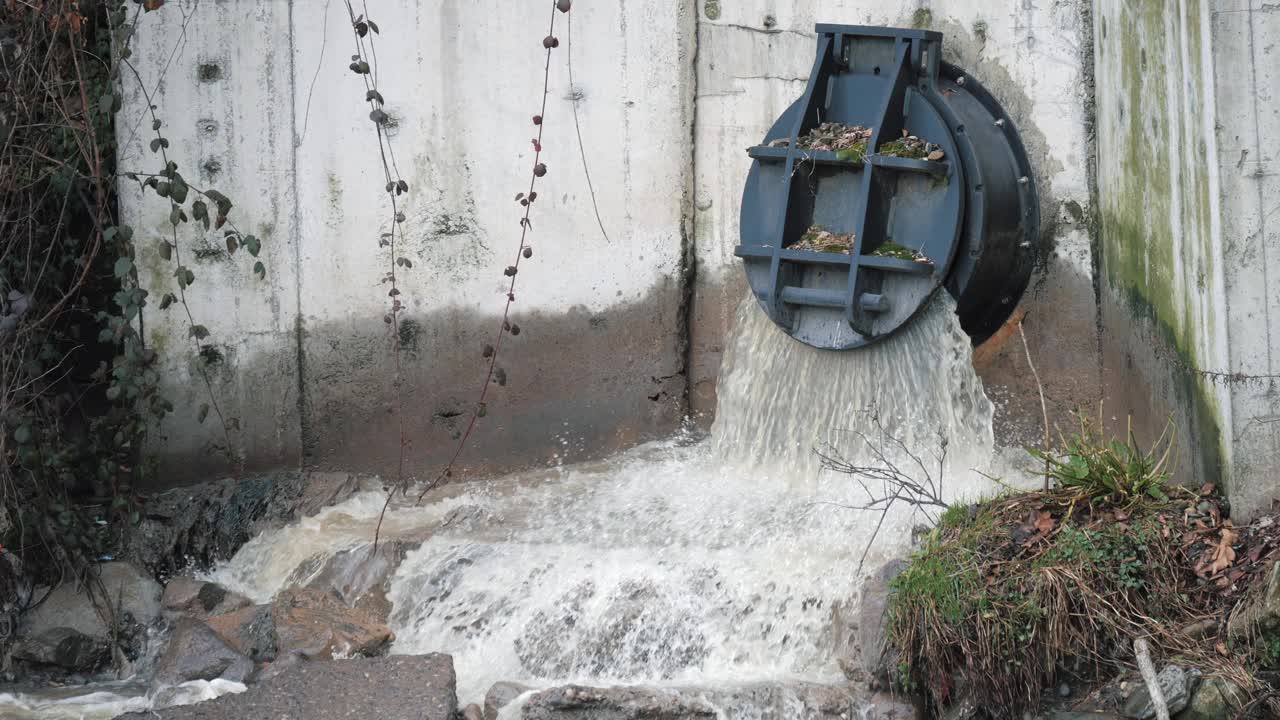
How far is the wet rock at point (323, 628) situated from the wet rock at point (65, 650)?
0.71 meters

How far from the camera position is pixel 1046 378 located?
5527 millimetres

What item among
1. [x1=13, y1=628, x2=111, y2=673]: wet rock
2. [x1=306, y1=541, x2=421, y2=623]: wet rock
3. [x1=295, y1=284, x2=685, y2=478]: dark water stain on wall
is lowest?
[x1=13, y1=628, x2=111, y2=673]: wet rock

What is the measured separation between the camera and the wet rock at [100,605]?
5.19 m

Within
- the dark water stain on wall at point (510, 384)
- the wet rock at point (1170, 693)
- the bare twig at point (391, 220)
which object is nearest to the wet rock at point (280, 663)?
the bare twig at point (391, 220)

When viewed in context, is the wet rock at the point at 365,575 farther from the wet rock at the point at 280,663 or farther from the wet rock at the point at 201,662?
the wet rock at the point at 201,662

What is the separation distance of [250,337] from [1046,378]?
130 inches

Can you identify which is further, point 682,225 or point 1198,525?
point 682,225

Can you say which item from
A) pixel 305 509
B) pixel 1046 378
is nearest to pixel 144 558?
pixel 305 509

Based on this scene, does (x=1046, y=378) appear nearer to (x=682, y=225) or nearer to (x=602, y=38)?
(x=682, y=225)

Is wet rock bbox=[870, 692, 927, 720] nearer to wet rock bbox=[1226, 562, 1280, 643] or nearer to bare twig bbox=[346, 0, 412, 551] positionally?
wet rock bbox=[1226, 562, 1280, 643]

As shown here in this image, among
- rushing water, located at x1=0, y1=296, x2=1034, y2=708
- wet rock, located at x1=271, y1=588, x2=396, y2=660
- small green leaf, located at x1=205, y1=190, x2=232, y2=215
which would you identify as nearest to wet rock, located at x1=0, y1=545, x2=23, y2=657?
rushing water, located at x1=0, y1=296, x2=1034, y2=708

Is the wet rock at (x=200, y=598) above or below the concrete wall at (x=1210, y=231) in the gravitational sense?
below

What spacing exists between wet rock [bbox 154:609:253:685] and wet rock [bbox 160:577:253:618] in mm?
349

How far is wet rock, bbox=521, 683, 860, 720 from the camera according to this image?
13.2ft
